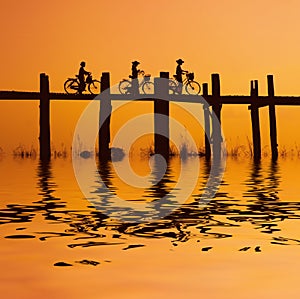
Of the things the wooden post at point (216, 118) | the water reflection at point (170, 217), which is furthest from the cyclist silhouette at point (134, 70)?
the water reflection at point (170, 217)

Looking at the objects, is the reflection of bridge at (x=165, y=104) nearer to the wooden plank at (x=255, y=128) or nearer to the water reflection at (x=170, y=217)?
the wooden plank at (x=255, y=128)

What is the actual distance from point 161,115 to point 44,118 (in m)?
3.23

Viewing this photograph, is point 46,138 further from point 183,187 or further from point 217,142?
point 183,187

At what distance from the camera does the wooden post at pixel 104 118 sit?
23.5 metres

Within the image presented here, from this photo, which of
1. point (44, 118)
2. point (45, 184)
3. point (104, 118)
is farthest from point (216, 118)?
→ point (45, 184)

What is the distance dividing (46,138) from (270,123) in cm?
696

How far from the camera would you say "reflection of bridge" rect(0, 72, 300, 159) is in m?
23.0

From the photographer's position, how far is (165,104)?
950 inches

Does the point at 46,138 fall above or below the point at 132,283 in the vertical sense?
above

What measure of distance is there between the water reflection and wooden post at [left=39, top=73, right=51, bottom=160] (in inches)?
391

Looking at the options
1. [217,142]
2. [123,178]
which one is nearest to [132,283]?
[123,178]

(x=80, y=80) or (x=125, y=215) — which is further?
(x=80, y=80)

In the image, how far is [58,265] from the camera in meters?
5.71

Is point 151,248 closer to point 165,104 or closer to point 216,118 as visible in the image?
point 165,104
